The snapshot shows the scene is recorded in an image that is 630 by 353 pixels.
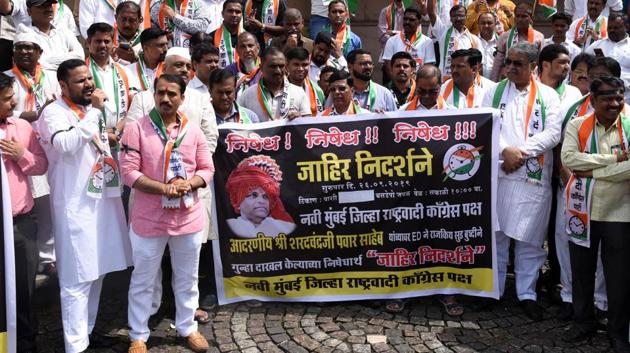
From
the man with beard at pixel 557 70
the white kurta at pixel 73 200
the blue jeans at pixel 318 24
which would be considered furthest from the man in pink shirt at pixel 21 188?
the blue jeans at pixel 318 24

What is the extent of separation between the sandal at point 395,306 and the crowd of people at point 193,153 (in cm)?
2

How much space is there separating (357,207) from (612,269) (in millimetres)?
2002

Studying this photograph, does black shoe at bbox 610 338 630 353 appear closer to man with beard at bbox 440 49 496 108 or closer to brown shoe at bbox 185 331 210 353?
man with beard at bbox 440 49 496 108

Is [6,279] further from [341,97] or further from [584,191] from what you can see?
[584,191]

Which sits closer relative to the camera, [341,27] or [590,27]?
[341,27]

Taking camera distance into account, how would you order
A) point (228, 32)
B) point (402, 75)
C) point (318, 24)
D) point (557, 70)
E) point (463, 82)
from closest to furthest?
point (557, 70), point (463, 82), point (402, 75), point (228, 32), point (318, 24)

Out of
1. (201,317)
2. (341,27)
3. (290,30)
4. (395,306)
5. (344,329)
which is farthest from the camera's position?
(341,27)

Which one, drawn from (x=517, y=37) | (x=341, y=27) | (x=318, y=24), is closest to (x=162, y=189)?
(x=341, y=27)

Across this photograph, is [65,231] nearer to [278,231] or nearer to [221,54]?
[278,231]

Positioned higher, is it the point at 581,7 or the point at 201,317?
the point at 581,7

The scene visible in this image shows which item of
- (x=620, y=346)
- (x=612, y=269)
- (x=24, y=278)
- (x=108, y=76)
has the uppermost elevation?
(x=108, y=76)

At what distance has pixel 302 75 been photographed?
7.12 meters

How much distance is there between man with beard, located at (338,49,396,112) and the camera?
7.27 metres

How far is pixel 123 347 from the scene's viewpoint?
5.38 metres
